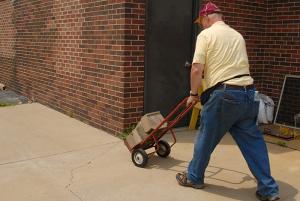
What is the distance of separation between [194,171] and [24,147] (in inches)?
114

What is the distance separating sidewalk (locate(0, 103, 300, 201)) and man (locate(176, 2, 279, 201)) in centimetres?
43

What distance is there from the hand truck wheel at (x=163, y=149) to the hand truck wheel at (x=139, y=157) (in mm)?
386

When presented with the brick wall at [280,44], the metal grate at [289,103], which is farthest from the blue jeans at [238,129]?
the brick wall at [280,44]

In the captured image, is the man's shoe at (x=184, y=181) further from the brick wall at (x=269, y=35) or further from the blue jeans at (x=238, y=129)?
the brick wall at (x=269, y=35)

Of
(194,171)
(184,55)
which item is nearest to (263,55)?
(184,55)

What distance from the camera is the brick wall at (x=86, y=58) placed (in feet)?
21.8

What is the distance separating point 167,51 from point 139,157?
2.35 m

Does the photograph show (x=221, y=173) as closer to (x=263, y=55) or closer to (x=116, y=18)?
(x=116, y=18)

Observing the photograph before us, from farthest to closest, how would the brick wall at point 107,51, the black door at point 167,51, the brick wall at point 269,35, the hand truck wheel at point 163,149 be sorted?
the brick wall at point 269,35
the black door at point 167,51
the brick wall at point 107,51
the hand truck wheel at point 163,149

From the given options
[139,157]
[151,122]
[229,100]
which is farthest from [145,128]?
[229,100]

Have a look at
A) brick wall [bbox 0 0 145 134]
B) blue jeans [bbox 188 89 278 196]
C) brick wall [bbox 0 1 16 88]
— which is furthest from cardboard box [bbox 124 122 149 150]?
brick wall [bbox 0 1 16 88]

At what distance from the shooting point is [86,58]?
299 inches

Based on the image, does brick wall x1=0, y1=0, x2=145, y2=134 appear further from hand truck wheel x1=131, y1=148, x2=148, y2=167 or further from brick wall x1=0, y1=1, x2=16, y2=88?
hand truck wheel x1=131, y1=148, x2=148, y2=167

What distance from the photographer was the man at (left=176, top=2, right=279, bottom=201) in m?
4.34
